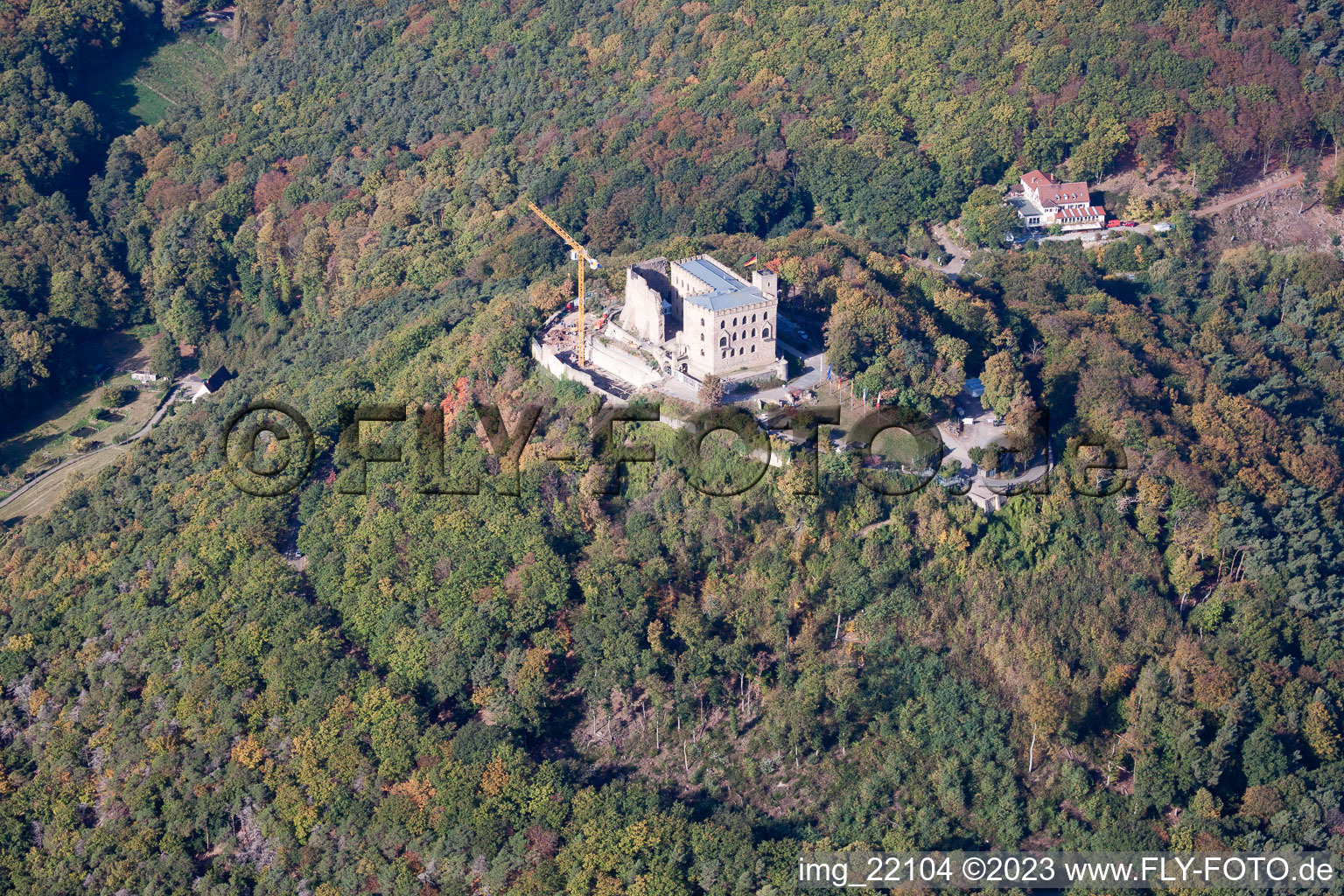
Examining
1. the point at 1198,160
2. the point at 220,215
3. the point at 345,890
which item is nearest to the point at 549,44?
the point at 220,215

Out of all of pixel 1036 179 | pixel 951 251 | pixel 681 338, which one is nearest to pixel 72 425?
pixel 681 338

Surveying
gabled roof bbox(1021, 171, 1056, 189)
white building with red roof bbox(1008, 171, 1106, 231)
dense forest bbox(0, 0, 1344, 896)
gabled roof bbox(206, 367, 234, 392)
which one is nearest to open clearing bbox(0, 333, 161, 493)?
dense forest bbox(0, 0, 1344, 896)

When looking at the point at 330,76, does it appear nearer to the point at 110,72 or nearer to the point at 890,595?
the point at 110,72

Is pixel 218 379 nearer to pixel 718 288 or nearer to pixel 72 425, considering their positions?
pixel 72 425

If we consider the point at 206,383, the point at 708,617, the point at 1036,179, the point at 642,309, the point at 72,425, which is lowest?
the point at 72,425

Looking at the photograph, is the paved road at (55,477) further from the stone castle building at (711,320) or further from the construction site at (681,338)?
the stone castle building at (711,320)

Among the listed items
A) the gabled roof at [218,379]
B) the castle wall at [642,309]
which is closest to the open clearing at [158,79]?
the gabled roof at [218,379]
